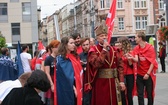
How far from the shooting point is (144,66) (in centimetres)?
941

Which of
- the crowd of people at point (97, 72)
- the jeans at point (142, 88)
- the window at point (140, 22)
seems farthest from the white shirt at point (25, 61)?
the window at point (140, 22)

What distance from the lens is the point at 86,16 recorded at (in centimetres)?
9100

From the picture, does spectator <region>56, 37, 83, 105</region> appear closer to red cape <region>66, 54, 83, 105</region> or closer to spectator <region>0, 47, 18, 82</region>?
red cape <region>66, 54, 83, 105</region>

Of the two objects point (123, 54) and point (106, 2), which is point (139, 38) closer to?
point (123, 54)

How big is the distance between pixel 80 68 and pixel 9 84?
2.53 m

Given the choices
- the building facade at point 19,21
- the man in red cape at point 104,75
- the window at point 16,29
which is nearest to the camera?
the man in red cape at point 104,75

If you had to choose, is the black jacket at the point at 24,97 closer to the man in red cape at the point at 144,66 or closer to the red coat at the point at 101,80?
the red coat at the point at 101,80

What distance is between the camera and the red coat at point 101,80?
23.8 ft

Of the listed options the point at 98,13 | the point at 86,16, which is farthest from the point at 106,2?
the point at 86,16

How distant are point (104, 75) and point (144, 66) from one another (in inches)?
91.2

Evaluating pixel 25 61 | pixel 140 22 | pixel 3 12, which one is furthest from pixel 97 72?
pixel 140 22

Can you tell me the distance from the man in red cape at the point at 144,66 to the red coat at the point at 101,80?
2.02 meters

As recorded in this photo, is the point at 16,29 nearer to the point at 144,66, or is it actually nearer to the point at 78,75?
the point at 144,66

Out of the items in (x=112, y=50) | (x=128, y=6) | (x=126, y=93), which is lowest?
(x=126, y=93)
